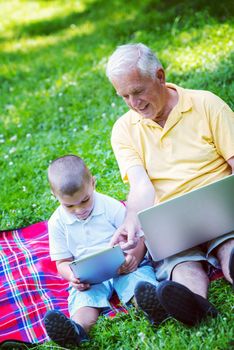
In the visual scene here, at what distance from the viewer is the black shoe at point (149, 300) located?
317 centimetres

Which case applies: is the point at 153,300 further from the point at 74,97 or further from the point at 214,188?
the point at 74,97

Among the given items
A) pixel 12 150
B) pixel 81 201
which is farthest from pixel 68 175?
pixel 12 150

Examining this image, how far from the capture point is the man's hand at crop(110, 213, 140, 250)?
11.3ft

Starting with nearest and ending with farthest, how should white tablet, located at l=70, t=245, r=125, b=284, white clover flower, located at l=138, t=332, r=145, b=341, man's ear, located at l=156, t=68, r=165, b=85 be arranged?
1. white clover flower, located at l=138, t=332, r=145, b=341
2. white tablet, located at l=70, t=245, r=125, b=284
3. man's ear, located at l=156, t=68, r=165, b=85

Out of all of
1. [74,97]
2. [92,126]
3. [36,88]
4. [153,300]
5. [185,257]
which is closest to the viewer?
[153,300]

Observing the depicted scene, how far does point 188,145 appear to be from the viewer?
3641 mm

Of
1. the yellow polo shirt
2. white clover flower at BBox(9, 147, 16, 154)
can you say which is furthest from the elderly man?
white clover flower at BBox(9, 147, 16, 154)

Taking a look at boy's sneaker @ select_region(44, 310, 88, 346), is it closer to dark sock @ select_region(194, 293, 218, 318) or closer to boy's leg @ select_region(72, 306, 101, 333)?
boy's leg @ select_region(72, 306, 101, 333)

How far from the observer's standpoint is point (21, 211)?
16.6 feet

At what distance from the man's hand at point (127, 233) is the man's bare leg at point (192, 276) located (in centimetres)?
27

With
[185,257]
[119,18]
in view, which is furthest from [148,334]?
[119,18]

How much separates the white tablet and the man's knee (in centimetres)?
29

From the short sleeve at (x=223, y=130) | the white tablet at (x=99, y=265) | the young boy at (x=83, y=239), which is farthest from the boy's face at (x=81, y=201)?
the short sleeve at (x=223, y=130)

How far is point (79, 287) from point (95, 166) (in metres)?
1.98
